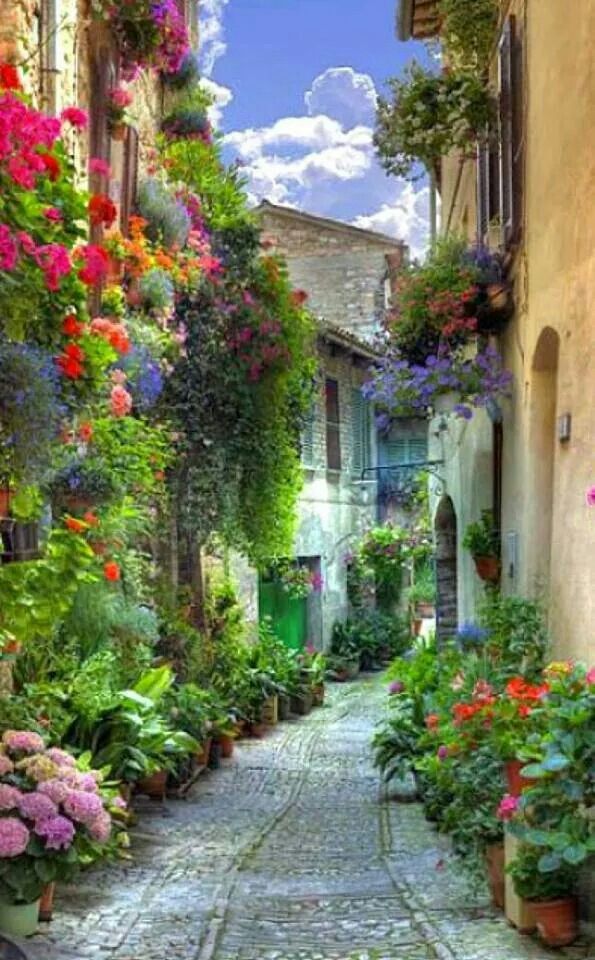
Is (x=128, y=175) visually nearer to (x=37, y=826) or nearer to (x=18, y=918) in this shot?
(x=37, y=826)

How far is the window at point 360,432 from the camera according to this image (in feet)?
68.7

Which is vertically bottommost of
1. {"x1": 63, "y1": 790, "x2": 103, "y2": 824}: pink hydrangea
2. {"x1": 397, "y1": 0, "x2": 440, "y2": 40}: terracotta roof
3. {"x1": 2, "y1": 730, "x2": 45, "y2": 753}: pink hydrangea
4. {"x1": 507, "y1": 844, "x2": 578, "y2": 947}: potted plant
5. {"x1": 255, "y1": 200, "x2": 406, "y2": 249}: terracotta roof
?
{"x1": 507, "y1": 844, "x2": 578, "y2": 947}: potted plant

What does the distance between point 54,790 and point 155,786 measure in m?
3.68

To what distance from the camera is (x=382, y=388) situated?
816cm

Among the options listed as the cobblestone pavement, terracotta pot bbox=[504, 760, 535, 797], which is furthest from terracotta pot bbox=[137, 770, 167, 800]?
terracotta pot bbox=[504, 760, 535, 797]

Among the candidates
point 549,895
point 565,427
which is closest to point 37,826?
point 549,895

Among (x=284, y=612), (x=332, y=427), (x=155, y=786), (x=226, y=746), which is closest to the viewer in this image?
(x=155, y=786)

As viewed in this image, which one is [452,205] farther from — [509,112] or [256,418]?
[509,112]

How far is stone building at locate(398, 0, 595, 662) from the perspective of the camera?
17.0ft

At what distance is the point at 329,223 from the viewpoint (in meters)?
22.2

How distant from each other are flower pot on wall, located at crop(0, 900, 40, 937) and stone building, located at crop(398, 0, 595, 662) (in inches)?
108

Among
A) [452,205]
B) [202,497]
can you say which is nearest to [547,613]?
[202,497]

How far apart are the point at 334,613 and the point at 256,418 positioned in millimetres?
10021

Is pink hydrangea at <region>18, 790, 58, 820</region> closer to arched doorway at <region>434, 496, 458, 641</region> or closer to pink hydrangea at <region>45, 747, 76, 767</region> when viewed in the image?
pink hydrangea at <region>45, 747, 76, 767</region>
